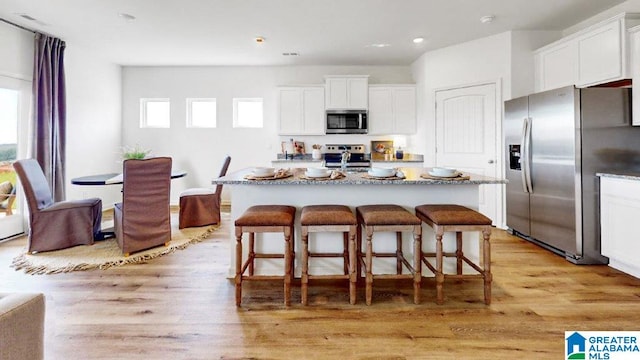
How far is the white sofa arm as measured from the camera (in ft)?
3.06

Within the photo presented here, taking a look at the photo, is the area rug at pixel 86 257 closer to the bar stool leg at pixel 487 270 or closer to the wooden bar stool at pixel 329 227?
the wooden bar stool at pixel 329 227

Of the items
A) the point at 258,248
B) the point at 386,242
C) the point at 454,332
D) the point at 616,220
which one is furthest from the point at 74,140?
the point at 616,220

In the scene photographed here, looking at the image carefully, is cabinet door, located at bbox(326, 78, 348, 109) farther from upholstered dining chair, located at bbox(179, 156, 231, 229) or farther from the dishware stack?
the dishware stack

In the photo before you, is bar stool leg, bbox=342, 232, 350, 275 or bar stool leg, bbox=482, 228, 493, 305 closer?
bar stool leg, bbox=482, 228, 493, 305

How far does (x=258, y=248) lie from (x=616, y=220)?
119 inches

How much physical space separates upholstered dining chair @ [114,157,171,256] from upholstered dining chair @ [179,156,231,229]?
84 centimetres

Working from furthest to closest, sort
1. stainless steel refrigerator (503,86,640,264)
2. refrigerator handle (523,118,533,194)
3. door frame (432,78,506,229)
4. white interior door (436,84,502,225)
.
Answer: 1. white interior door (436,84,502,225)
2. door frame (432,78,506,229)
3. refrigerator handle (523,118,533,194)
4. stainless steel refrigerator (503,86,640,264)

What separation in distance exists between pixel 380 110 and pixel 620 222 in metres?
3.61

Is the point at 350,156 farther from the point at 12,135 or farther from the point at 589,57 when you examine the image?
the point at 12,135

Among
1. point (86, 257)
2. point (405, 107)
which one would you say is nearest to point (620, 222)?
point (405, 107)

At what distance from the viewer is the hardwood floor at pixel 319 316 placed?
1.83 m

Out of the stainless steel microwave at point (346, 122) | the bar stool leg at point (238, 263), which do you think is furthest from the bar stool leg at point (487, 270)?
the stainless steel microwave at point (346, 122)

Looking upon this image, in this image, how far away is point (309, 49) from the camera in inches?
200

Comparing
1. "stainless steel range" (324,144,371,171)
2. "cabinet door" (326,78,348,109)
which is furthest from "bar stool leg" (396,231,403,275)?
"cabinet door" (326,78,348,109)
